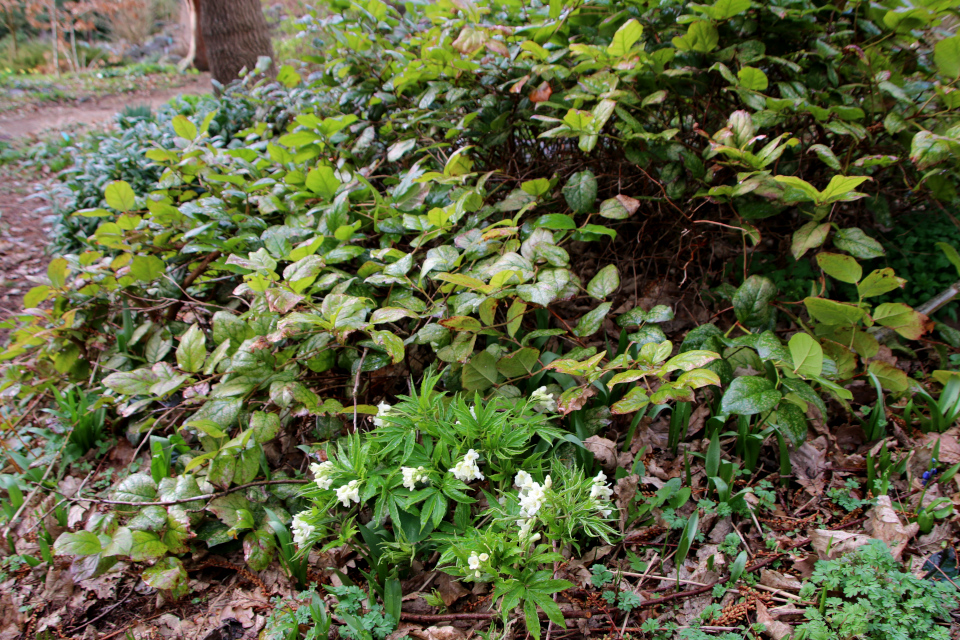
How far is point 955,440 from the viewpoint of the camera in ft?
5.66

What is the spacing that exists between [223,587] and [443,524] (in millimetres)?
845

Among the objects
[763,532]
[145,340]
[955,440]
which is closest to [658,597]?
[763,532]

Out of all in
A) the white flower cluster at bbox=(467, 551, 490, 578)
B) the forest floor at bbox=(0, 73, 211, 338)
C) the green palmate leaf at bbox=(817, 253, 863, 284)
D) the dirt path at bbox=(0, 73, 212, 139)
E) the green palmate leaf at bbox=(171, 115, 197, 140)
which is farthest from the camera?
the dirt path at bbox=(0, 73, 212, 139)

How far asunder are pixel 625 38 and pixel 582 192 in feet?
1.70

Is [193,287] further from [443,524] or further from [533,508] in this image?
[533,508]

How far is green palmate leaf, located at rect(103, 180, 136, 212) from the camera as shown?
248cm

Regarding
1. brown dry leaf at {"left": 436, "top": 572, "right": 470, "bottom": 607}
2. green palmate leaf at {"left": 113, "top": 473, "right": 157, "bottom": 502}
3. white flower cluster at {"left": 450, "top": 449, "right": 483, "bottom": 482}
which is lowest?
brown dry leaf at {"left": 436, "top": 572, "right": 470, "bottom": 607}

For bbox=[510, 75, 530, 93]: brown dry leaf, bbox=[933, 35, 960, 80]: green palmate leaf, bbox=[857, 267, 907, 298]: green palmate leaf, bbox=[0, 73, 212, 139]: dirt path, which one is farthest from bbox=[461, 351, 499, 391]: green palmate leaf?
bbox=[0, 73, 212, 139]: dirt path

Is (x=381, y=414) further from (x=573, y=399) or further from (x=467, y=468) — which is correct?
(x=573, y=399)

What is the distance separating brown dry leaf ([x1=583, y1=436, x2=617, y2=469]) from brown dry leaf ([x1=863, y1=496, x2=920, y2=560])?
2.44ft

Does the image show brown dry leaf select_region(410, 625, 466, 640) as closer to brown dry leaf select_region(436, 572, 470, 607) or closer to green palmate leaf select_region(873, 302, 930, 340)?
brown dry leaf select_region(436, 572, 470, 607)

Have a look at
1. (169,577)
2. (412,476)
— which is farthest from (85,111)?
(412,476)

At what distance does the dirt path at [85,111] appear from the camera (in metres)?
9.46

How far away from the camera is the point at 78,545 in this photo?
155 centimetres
